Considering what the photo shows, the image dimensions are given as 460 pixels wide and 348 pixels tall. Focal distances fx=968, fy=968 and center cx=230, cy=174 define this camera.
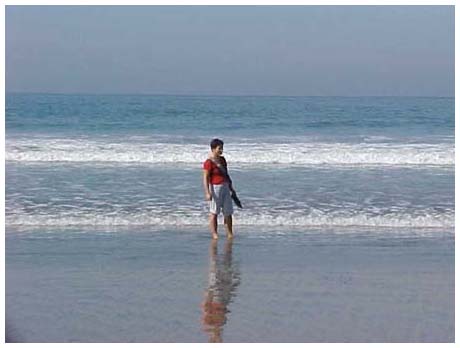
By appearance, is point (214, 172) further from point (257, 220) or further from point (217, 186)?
point (257, 220)

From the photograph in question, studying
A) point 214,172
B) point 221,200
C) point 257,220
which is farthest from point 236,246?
point 257,220

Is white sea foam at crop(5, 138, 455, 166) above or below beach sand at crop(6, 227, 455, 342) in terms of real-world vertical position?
above

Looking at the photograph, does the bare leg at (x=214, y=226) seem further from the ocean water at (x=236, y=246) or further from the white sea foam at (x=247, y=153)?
the white sea foam at (x=247, y=153)

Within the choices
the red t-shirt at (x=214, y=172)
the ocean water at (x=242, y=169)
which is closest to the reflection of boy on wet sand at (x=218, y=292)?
the red t-shirt at (x=214, y=172)

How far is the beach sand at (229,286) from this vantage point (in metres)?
7.07

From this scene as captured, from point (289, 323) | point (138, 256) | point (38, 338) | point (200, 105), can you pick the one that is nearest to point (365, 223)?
point (138, 256)

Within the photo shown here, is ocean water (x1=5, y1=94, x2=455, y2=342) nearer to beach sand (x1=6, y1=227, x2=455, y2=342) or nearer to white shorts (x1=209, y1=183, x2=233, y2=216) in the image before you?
beach sand (x1=6, y1=227, x2=455, y2=342)

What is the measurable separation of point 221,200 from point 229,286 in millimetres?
2902

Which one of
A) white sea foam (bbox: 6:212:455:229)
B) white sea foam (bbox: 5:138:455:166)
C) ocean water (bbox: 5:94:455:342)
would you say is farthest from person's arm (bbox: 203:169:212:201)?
Result: white sea foam (bbox: 5:138:455:166)

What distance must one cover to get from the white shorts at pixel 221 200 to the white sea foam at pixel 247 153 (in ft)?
26.5

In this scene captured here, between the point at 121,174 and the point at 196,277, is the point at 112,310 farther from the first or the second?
the point at 121,174

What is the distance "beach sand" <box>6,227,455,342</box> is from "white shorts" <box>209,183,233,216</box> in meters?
0.32

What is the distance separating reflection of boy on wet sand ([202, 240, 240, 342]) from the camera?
23.4 ft

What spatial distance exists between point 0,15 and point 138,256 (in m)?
3.52
